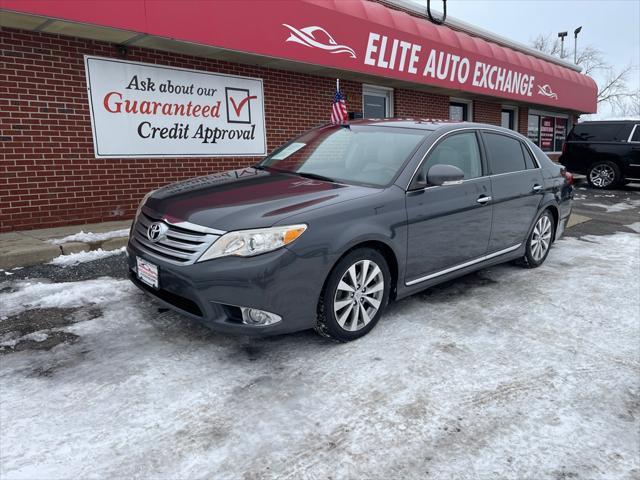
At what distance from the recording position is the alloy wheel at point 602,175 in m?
13.5

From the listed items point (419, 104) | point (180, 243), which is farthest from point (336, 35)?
point (180, 243)

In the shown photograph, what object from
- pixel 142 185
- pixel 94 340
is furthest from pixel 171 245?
pixel 142 185

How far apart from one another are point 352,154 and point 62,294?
2.74 metres

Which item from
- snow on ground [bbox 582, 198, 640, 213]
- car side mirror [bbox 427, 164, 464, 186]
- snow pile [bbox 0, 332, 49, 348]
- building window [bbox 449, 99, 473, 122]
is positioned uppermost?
building window [bbox 449, 99, 473, 122]

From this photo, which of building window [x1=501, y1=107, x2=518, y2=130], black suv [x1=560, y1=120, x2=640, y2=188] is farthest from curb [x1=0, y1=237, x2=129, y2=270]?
building window [x1=501, y1=107, x2=518, y2=130]

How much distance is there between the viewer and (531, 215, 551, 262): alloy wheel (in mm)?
5219

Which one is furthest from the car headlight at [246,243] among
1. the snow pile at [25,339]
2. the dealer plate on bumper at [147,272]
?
the snow pile at [25,339]

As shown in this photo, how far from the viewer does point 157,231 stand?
3.18 m

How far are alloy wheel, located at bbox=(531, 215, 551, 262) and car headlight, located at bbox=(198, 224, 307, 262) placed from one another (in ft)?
11.4

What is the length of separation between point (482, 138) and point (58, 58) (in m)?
5.20

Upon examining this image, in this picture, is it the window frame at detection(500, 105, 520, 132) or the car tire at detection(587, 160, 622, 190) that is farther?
the window frame at detection(500, 105, 520, 132)

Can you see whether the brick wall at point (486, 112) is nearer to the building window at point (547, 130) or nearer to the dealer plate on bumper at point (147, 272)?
the building window at point (547, 130)

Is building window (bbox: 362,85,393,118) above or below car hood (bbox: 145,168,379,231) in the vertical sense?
above

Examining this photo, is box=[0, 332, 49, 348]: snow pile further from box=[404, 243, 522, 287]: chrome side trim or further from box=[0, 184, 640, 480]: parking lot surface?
box=[404, 243, 522, 287]: chrome side trim
